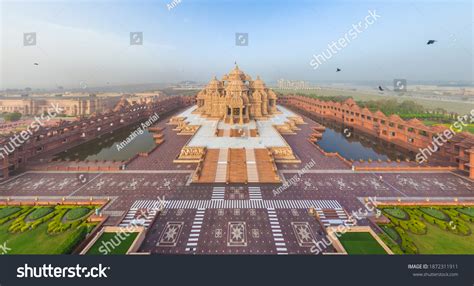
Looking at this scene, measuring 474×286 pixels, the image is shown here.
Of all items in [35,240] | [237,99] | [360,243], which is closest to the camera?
[360,243]

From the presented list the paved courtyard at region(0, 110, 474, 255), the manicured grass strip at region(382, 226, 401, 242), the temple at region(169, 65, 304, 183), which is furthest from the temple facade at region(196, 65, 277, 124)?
the manicured grass strip at region(382, 226, 401, 242)

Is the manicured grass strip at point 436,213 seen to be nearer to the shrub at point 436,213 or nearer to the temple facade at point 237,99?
the shrub at point 436,213

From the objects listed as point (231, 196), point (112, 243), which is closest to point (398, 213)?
point (231, 196)

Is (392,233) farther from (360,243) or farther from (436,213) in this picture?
(436,213)

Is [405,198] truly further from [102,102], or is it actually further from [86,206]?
[102,102]

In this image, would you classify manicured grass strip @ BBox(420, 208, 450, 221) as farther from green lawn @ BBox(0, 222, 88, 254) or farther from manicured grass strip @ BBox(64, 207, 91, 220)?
manicured grass strip @ BBox(64, 207, 91, 220)

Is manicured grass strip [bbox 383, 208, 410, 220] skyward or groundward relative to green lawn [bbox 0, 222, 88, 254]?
skyward
